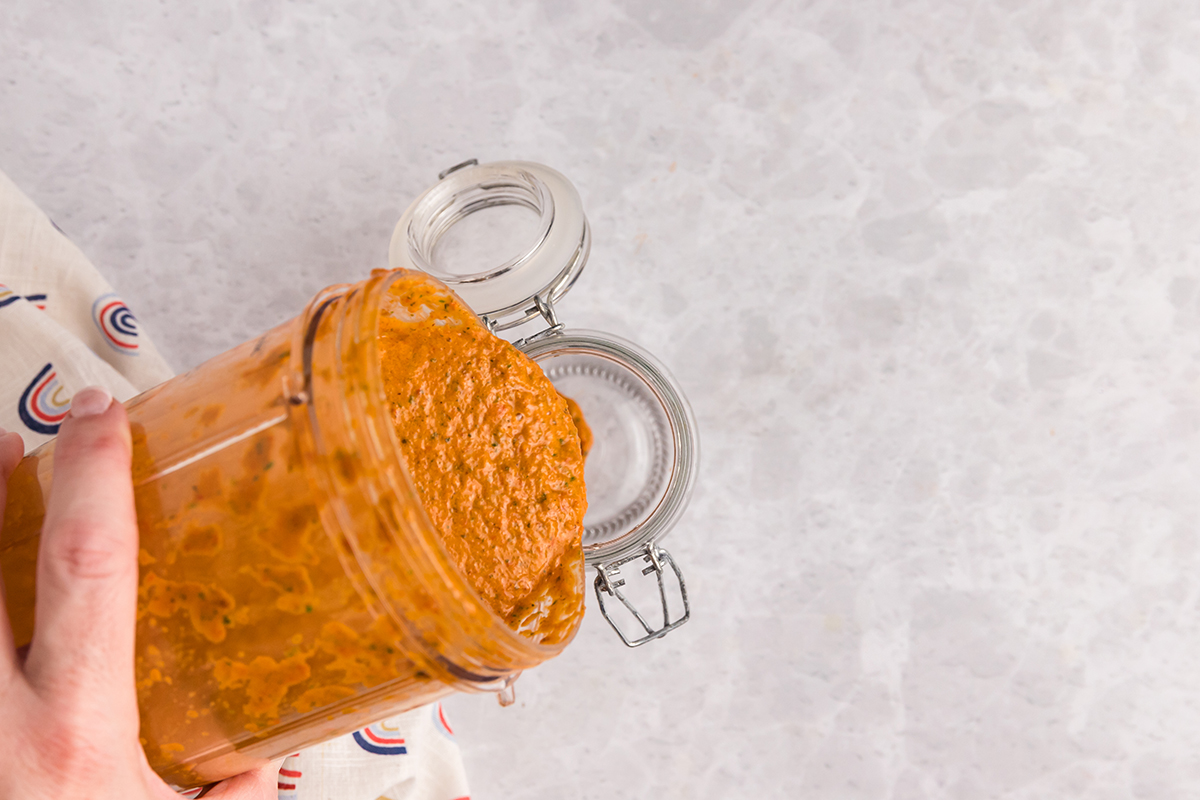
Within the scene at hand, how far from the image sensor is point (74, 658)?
1.04 feet

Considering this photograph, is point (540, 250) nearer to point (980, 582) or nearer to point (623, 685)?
point (623, 685)

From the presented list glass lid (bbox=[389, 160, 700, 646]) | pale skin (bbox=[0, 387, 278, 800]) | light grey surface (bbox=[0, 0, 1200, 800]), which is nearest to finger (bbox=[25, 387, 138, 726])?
pale skin (bbox=[0, 387, 278, 800])

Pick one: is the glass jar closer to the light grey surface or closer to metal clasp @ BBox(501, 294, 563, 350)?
metal clasp @ BBox(501, 294, 563, 350)

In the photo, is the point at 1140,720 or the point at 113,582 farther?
the point at 1140,720

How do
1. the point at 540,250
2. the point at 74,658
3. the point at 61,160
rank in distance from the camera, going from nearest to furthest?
the point at 74,658
the point at 540,250
the point at 61,160

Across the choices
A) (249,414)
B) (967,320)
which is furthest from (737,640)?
(249,414)

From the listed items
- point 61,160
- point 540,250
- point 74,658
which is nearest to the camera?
point 74,658

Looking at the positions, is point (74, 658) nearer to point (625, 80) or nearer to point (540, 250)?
point (540, 250)

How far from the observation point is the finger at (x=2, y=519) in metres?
0.32

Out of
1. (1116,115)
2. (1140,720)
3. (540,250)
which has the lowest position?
(1140,720)

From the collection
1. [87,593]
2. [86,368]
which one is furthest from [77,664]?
[86,368]

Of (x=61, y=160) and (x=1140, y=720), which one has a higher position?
(x=61, y=160)

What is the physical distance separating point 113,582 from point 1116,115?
101 cm

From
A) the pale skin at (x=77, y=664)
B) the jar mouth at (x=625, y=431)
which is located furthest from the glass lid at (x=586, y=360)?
the pale skin at (x=77, y=664)
